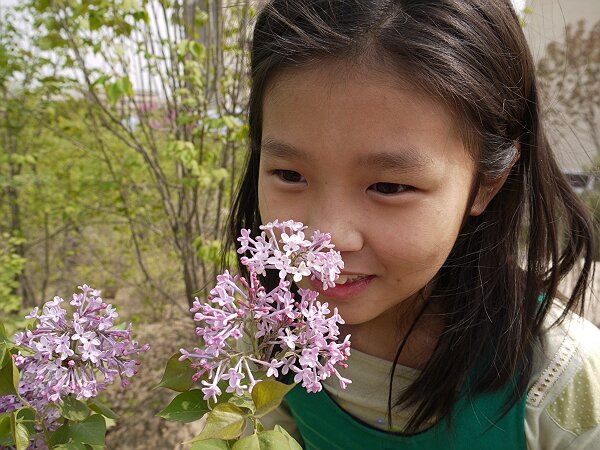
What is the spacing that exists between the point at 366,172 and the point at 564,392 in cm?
81

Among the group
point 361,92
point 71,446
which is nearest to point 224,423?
point 71,446

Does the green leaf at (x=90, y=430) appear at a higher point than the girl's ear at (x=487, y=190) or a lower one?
lower

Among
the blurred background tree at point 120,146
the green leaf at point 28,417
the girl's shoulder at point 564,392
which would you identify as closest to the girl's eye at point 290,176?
the green leaf at point 28,417

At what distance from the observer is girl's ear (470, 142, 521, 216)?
132 centimetres

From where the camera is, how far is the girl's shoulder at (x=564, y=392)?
1.32 m

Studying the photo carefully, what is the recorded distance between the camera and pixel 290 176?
44.1 inches

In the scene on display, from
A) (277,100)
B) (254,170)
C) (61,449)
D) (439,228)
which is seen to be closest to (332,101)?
(277,100)

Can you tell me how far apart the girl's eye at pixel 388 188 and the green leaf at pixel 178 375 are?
1.68 feet

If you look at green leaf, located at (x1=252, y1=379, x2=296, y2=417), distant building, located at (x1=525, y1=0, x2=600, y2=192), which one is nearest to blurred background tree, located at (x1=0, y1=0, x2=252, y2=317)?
distant building, located at (x1=525, y1=0, x2=600, y2=192)

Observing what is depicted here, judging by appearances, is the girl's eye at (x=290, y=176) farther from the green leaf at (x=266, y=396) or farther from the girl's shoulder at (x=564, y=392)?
the girl's shoulder at (x=564, y=392)

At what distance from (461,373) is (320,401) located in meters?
0.45

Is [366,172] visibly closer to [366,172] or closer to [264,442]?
[366,172]

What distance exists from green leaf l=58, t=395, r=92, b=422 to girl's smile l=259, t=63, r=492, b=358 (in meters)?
0.48

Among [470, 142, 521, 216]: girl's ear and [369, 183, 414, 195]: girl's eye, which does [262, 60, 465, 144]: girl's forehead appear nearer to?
[369, 183, 414, 195]: girl's eye
